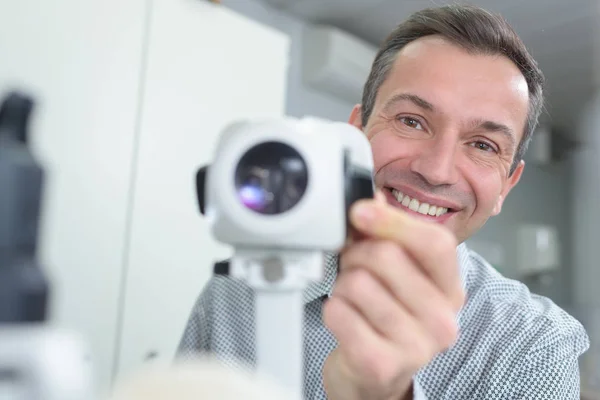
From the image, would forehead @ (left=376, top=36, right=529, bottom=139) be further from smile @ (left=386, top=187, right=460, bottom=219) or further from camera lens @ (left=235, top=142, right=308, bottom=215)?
camera lens @ (left=235, top=142, right=308, bottom=215)

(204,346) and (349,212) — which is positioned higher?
(349,212)

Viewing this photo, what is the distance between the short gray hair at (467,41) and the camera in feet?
2.77

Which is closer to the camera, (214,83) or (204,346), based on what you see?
(204,346)

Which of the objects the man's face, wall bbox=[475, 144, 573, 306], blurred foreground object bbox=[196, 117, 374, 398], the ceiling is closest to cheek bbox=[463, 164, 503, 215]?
the man's face

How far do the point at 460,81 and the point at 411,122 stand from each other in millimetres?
99

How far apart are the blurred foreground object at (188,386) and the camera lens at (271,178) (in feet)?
0.39

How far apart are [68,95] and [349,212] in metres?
0.95

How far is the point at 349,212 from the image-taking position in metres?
0.30

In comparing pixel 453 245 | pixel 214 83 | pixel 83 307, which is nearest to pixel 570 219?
pixel 214 83

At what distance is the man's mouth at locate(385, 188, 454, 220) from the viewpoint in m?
0.82

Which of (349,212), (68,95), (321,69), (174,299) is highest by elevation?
(321,69)

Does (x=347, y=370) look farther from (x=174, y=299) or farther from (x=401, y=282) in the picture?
(x=174, y=299)

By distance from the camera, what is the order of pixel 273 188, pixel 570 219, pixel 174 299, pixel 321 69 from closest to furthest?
pixel 273 188 < pixel 174 299 < pixel 321 69 < pixel 570 219

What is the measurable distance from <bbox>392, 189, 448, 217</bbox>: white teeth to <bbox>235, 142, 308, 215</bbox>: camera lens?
57cm
